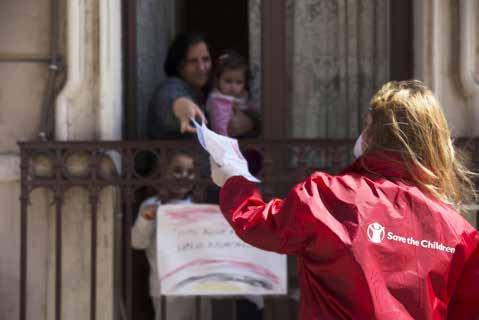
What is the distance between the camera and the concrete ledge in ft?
17.3

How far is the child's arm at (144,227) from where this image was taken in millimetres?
5199

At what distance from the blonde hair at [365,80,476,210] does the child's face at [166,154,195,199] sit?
1.69 meters

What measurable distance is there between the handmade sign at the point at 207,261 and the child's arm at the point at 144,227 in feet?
0.33

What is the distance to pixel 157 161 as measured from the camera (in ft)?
16.9

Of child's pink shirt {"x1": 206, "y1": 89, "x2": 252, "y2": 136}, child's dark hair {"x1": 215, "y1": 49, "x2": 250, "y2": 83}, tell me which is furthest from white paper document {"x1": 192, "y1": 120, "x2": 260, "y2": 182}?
child's dark hair {"x1": 215, "y1": 49, "x2": 250, "y2": 83}

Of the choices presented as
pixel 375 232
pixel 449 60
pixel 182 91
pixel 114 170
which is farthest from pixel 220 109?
pixel 375 232

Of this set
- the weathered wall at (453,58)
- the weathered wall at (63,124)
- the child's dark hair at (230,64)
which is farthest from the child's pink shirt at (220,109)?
the weathered wall at (453,58)

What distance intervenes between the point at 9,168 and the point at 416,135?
2423 millimetres

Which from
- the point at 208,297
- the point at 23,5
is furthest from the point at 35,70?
the point at 208,297

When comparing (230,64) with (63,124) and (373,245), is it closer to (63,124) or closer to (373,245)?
(63,124)

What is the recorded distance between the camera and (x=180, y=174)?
516 centimetres

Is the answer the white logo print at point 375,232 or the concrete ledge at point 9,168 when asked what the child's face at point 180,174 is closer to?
the concrete ledge at point 9,168

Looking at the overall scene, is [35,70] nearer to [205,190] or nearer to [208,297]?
[205,190]

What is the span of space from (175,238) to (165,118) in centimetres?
59
